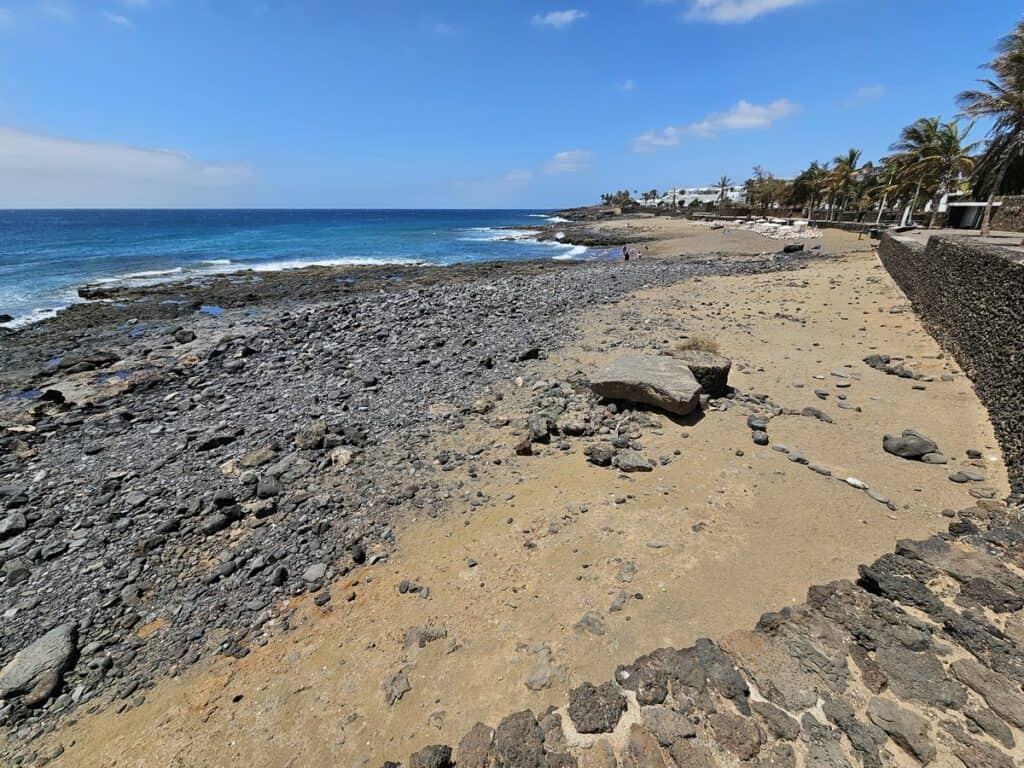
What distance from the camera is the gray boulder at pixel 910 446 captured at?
6898mm

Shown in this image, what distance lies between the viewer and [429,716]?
372cm

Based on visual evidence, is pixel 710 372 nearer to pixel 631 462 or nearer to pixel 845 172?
pixel 631 462

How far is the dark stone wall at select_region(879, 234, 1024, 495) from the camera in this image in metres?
7.09

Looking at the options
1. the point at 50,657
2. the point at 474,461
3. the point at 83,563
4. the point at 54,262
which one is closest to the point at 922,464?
the point at 474,461

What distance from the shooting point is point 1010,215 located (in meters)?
Result: 28.1

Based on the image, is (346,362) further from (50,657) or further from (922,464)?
(922,464)

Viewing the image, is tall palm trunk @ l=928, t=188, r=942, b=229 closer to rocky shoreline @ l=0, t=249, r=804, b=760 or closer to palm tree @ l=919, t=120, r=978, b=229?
palm tree @ l=919, t=120, r=978, b=229

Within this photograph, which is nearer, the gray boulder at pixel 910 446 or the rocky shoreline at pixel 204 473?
the rocky shoreline at pixel 204 473

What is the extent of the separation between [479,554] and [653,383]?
15.2ft

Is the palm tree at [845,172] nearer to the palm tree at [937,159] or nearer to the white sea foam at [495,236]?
the palm tree at [937,159]

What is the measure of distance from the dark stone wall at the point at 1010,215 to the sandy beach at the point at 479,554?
2872cm

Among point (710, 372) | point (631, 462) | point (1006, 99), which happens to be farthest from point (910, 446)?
point (1006, 99)

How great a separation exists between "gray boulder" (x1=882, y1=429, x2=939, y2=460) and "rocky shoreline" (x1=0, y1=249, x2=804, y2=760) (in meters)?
6.81

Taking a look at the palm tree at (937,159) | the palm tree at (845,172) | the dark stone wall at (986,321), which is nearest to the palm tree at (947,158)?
the palm tree at (937,159)
